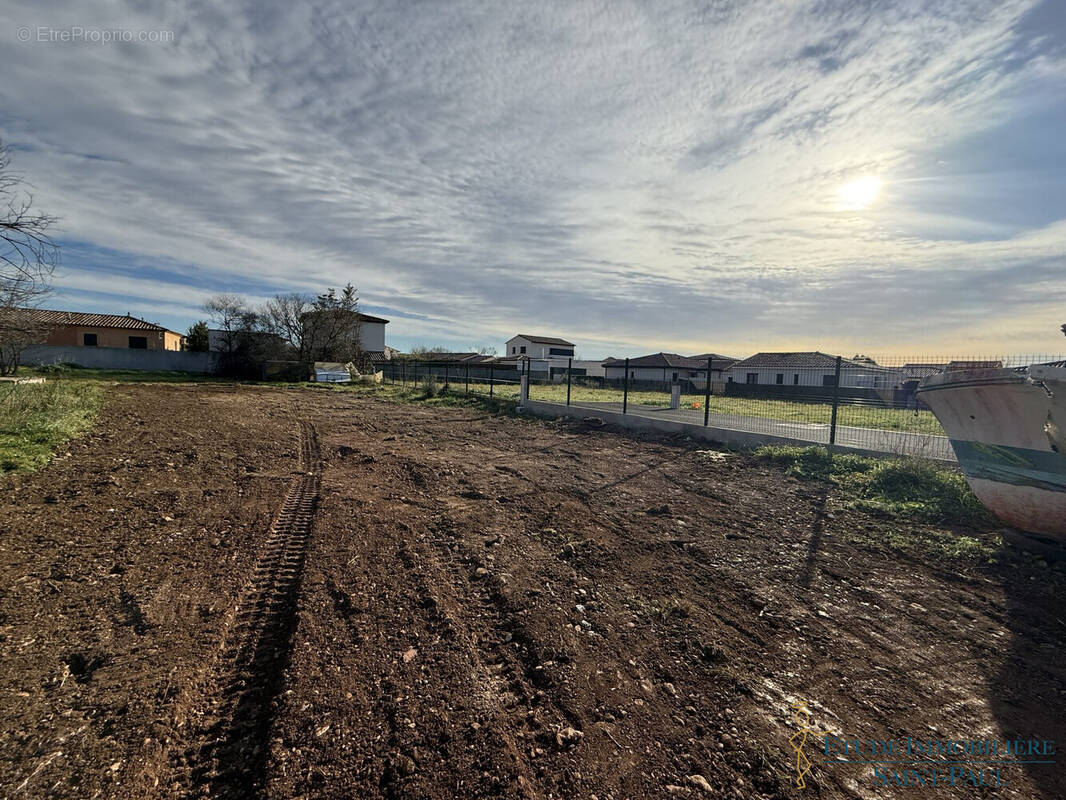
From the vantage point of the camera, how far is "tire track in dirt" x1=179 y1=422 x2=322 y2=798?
1.76 m

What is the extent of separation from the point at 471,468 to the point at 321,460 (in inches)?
95.6

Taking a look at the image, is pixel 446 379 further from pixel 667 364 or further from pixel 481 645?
pixel 667 364

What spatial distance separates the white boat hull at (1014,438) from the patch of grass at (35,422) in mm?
10225

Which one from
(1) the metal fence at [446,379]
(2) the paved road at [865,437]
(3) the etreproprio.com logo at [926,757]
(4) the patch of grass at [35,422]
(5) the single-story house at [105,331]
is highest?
(5) the single-story house at [105,331]

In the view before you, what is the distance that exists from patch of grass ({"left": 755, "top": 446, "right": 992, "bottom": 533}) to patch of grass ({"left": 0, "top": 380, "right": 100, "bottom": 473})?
1009 centimetres

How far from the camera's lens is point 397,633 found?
2682 millimetres

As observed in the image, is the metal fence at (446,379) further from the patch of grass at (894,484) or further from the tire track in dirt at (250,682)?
the tire track in dirt at (250,682)

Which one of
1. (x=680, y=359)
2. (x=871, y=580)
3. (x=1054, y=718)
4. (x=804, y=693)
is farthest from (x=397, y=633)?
(x=680, y=359)


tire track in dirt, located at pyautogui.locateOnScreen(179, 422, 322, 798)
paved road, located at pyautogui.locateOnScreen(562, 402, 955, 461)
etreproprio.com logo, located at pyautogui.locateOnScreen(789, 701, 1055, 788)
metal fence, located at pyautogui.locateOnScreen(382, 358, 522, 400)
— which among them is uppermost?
metal fence, located at pyautogui.locateOnScreen(382, 358, 522, 400)

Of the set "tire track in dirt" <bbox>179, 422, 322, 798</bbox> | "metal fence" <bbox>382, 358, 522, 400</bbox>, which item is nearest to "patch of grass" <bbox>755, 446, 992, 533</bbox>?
"tire track in dirt" <bbox>179, 422, 322, 798</bbox>

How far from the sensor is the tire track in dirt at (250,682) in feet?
5.77

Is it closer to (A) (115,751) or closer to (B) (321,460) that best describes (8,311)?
(B) (321,460)

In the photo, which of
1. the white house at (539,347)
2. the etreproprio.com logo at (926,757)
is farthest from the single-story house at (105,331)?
the etreproprio.com logo at (926,757)

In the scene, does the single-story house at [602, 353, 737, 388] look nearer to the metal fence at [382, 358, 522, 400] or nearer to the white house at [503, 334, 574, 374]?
the white house at [503, 334, 574, 374]
